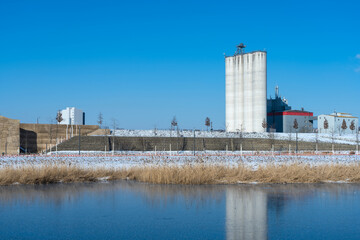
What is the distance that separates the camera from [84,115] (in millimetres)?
118312

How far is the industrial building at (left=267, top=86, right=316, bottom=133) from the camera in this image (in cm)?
8650

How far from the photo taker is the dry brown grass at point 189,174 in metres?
19.0

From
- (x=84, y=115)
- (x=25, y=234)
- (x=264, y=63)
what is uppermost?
(x=264, y=63)

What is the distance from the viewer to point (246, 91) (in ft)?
260

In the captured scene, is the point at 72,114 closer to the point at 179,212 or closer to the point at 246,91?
the point at 246,91

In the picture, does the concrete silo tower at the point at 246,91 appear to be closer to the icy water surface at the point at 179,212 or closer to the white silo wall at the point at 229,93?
the white silo wall at the point at 229,93

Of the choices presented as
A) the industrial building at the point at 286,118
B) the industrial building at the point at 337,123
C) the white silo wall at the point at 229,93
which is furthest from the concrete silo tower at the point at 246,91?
the industrial building at the point at 337,123

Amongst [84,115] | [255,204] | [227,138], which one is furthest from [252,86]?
[255,204]

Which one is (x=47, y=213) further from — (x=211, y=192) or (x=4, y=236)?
(x=211, y=192)

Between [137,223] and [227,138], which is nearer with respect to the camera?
[137,223]

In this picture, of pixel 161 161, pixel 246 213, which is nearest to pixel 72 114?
pixel 161 161

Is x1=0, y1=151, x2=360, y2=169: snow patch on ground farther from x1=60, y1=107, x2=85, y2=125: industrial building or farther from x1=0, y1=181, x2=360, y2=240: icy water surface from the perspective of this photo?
x1=60, y1=107, x2=85, y2=125: industrial building

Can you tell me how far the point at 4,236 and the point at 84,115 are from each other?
112m

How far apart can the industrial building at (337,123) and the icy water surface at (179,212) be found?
7844 centimetres
